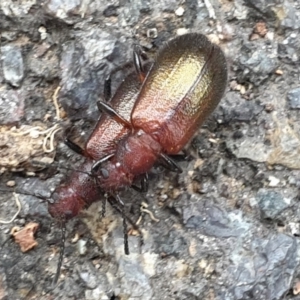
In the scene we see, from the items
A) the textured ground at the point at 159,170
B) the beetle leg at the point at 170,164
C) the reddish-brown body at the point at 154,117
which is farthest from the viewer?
the beetle leg at the point at 170,164

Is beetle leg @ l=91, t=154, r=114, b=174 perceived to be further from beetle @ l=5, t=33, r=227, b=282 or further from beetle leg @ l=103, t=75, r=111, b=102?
beetle leg @ l=103, t=75, r=111, b=102

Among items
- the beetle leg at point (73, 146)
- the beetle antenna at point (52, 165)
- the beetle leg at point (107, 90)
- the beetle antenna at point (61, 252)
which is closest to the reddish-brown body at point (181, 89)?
the beetle leg at point (107, 90)

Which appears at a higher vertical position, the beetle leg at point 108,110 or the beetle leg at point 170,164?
the beetle leg at point 108,110

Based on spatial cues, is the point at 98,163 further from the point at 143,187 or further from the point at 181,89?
the point at 181,89

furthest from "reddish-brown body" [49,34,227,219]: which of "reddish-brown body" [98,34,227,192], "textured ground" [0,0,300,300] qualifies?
"textured ground" [0,0,300,300]

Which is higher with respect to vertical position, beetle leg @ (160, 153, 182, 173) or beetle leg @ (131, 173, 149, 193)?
beetle leg @ (160, 153, 182, 173)

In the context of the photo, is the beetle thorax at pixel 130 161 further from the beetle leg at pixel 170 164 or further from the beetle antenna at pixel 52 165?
the beetle antenna at pixel 52 165

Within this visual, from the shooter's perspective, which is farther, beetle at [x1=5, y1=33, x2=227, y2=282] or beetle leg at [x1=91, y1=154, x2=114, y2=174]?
beetle leg at [x1=91, y1=154, x2=114, y2=174]
